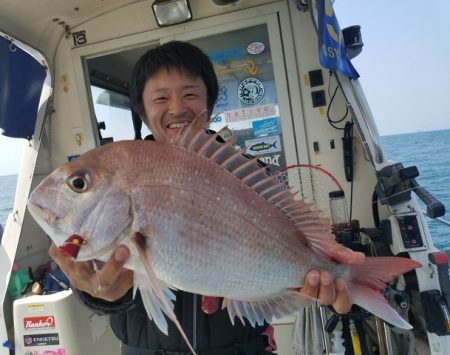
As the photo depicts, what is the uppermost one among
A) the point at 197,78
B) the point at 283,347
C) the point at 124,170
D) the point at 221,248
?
the point at 197,78

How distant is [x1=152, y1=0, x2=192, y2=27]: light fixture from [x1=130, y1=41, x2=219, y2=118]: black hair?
90.9 inches

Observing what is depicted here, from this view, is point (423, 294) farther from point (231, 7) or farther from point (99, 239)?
point (231, 7)

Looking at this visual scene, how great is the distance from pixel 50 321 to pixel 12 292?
0.55 meters

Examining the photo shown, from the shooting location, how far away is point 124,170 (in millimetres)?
1077

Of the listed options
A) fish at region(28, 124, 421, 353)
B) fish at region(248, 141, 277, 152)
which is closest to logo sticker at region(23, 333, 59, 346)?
fish at region(28, 124, 421, 353)

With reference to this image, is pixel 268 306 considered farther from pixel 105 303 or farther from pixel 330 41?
pixel 330 41

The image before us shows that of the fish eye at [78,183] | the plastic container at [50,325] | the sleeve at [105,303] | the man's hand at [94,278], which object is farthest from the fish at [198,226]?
the plastic container at [50,325]

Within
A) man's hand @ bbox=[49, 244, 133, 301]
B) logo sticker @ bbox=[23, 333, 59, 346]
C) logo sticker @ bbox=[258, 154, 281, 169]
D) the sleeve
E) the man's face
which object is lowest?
logo sticker @ bbox=[23, 333, 59, 346]

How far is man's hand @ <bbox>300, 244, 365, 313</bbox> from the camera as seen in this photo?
118cm

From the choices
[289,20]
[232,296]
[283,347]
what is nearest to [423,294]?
[283,347]

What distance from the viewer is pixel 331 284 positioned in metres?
1.19

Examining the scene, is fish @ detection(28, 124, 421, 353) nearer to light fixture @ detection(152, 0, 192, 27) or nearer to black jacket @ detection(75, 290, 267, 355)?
black jacket @ detection(75, 290, 267, 355)

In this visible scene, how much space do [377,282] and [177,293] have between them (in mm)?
867

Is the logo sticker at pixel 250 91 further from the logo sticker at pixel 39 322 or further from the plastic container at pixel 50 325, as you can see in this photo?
the logo sticker at pixel 39 322
